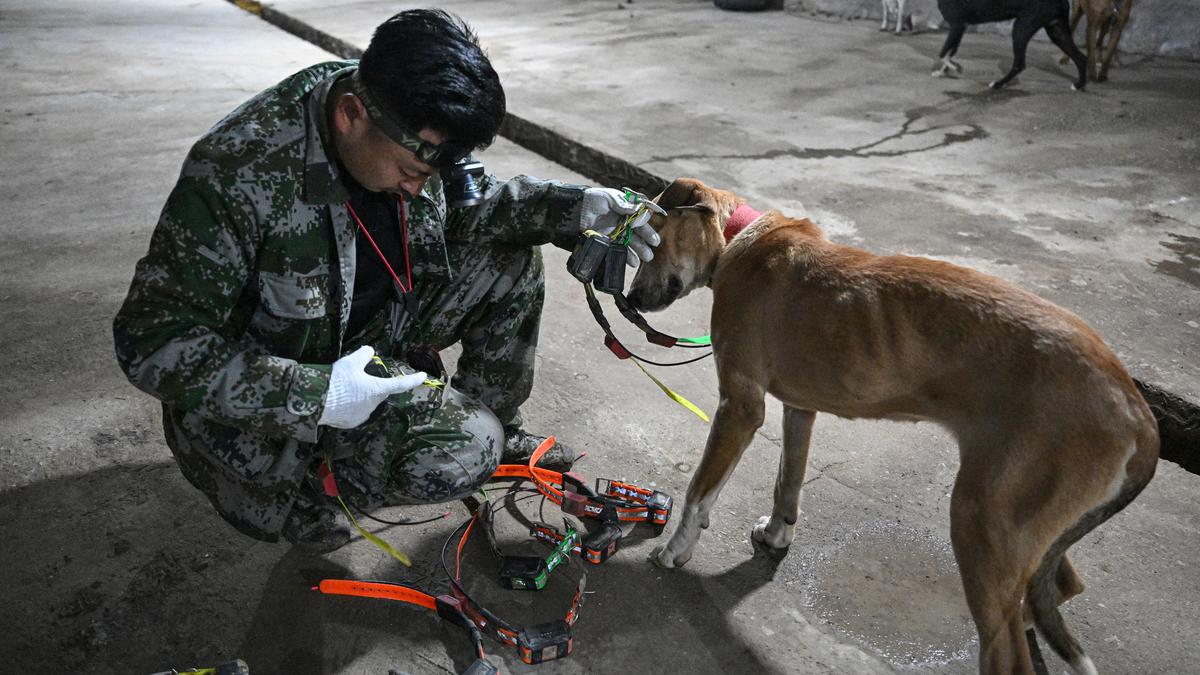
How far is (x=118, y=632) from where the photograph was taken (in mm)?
2217

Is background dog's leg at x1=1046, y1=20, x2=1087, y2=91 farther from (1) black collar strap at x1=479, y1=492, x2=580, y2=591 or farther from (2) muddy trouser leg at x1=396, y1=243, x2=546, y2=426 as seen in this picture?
(1) black collar strap at x1=479, y1=492, x2=580, y2=591

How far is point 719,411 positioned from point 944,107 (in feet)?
17.5

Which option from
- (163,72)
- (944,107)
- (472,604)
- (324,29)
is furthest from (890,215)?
(324,29)

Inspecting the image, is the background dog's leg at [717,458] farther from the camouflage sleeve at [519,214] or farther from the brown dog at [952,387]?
the camouflage sleeve at [519,214]

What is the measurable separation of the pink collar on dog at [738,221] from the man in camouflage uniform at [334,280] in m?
0.25

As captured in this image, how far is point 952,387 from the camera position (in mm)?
2045

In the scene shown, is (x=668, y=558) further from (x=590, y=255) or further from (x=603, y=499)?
(x=590, y=255)

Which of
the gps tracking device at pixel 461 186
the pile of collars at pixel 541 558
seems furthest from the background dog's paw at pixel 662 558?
the gps tracking device at pixel 461 186

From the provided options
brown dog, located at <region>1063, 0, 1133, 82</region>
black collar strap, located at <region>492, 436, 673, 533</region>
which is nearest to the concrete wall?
brown dog, located at <region>1063, 0, 1133, 82</region>

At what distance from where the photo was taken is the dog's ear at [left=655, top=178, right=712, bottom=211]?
2697 mm

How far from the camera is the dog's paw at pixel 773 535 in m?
2.61

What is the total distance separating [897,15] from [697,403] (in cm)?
823

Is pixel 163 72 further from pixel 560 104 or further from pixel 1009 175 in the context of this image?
pixel 1009 175

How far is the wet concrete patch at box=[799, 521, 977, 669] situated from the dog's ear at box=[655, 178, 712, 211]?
1.14 m
